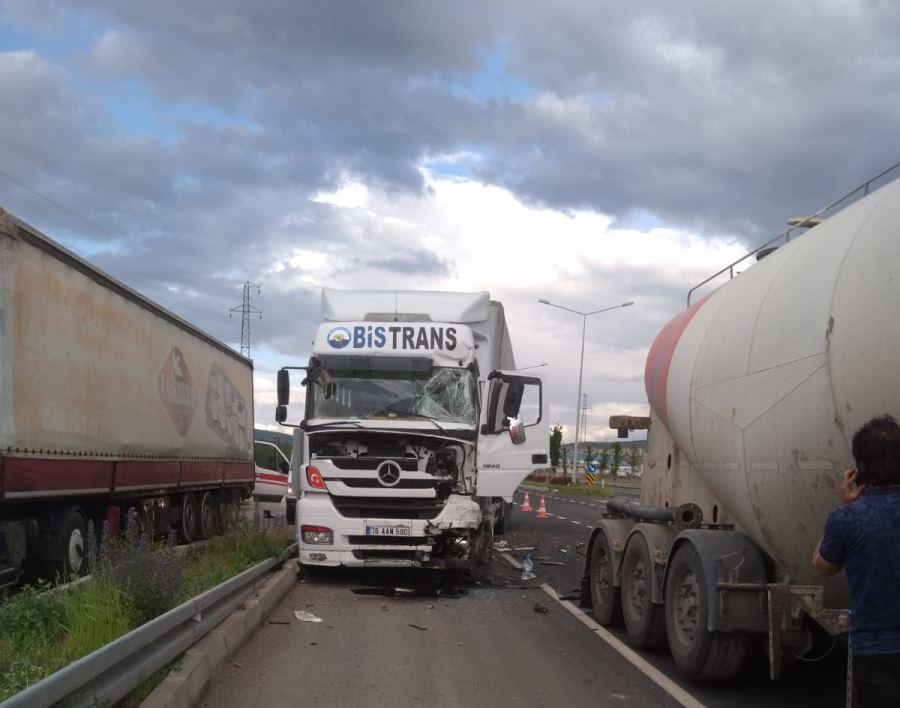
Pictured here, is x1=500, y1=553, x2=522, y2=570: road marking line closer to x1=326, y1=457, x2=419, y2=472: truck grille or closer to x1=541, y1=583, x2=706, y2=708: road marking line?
x1=541, y1=583, x2=706, y2=708: road marking line

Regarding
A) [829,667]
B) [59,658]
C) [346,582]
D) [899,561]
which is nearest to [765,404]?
[899,561]

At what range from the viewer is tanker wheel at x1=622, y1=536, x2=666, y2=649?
8.23 meters

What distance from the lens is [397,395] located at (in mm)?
11836

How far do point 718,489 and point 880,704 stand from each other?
3743mm

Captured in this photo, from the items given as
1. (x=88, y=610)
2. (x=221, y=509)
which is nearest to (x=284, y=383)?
(x=88, y=610)

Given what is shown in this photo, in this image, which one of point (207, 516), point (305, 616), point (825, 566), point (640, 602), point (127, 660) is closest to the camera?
point (825, 566)

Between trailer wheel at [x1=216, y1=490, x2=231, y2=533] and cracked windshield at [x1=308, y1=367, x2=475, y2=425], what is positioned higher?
cracked windshield at [x1=308, y1=367, x2=475, y2=425]

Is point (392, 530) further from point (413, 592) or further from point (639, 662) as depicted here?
point (639, 662)

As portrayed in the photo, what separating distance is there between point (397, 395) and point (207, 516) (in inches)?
306

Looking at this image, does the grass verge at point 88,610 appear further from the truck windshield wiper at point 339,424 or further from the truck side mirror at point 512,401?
the truck side mirror at point 512,401

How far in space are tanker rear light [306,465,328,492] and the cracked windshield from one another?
0.70m

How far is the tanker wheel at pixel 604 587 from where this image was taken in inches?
371

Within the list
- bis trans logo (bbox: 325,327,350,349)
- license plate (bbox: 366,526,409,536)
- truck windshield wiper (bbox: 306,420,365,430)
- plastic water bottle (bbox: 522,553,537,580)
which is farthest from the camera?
plastic water bottle (bbox: 522,553,537,580)

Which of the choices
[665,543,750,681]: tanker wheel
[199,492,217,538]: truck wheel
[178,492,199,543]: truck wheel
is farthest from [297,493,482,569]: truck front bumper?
[199,492,217,538]: truck wheel
